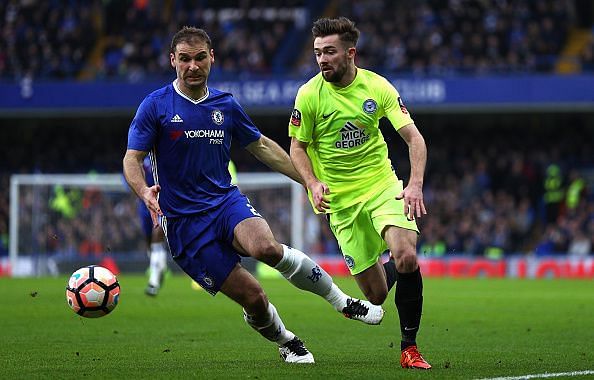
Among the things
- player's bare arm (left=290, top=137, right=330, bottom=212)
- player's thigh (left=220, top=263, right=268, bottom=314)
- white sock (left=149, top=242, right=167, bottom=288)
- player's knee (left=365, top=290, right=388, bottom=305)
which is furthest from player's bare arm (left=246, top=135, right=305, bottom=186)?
white sock (left=149, top=242, right=167, bottom=288)

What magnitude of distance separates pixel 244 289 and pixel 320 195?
33.3 inches

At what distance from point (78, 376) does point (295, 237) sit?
61.2 feet

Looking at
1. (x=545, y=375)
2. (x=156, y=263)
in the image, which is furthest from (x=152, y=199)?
(x=156, y=263)

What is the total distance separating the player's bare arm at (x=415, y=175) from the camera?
762 cm

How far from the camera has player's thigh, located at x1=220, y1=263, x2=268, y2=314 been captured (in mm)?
7793

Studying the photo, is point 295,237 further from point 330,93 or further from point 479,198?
point 330,93

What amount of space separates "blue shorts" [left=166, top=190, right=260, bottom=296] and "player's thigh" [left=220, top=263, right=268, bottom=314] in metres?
0.04

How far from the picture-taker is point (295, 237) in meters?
25.9

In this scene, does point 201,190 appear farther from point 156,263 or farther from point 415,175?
Answer: point 156,263

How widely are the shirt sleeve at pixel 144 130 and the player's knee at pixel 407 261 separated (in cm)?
186

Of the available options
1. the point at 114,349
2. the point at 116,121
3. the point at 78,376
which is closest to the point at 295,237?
the point at 116,121

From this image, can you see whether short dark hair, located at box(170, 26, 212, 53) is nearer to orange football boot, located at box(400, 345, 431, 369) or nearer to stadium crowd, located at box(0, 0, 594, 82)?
orange football boot, located at box(400, 345, 431, 369)

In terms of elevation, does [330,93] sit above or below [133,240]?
above

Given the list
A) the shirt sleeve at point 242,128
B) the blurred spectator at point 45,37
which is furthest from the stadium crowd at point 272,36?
the shirt sleeve at point 242,128
